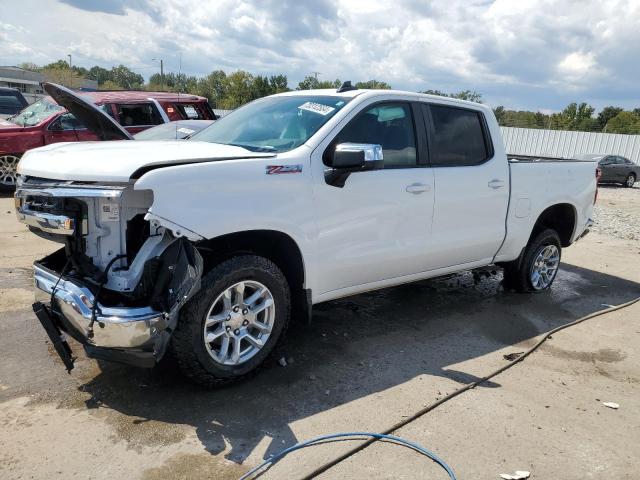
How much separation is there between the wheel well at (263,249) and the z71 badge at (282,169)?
40cm

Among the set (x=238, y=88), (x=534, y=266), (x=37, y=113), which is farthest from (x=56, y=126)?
(x=238, y=88)

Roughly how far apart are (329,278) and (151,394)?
145 cm

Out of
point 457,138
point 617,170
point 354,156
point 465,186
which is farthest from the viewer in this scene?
point 617,170

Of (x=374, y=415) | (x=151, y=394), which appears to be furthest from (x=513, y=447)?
(x=151, y=394)

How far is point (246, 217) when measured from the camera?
3479 millimetres

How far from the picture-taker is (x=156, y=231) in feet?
11.1

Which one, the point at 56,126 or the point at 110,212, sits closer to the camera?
the point at 110,212

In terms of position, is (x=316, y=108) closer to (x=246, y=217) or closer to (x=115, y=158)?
(x=246, y=217)

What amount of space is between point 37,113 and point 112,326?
9.69 metres

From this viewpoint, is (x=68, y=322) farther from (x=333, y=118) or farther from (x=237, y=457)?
(x=333, y=118)

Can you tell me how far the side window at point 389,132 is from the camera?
4184 mm

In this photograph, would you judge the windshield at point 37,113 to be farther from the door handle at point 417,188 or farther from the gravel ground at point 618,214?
the gravel ground at point 618,214

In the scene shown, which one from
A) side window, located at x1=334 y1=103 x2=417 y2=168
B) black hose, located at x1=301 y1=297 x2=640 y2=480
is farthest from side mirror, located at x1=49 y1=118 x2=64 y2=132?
black hose, located at x1=301 y1=297 x2=640 y2=480

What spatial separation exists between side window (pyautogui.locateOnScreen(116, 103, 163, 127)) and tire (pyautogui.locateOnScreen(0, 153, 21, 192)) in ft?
7.48
